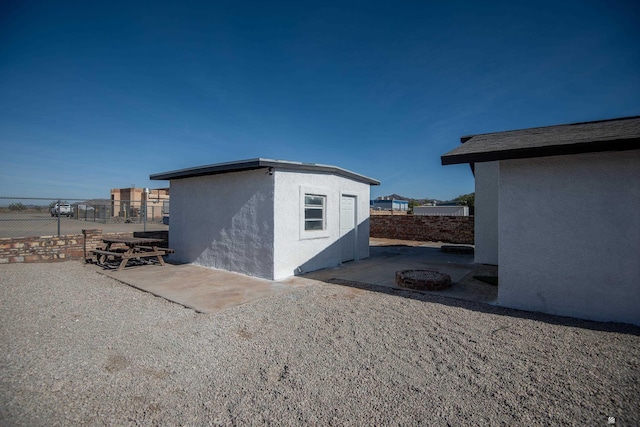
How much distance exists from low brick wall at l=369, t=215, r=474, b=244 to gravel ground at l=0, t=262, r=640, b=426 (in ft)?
38.0

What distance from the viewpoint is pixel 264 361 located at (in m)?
3.41

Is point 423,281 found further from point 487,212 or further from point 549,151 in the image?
point 487,212

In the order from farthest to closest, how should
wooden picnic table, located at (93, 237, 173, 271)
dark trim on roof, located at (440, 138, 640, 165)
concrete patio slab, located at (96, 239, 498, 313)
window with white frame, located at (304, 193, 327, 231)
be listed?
1. wooden picnic table, located at (93, 237, 173, 271)
2. window with white frame, located at (304, 193, 327, 231)
3. concrete patio slab, located at (96, 239, 498, 313)
4. dark trim on roof, located at (440, 138, 640, 165)

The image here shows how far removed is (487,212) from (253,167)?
302 inches

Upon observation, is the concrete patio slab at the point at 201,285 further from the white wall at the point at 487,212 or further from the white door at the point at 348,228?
the white wall at the point at 487,212

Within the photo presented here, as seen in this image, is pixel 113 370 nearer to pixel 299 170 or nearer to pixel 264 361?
pixel 264 361

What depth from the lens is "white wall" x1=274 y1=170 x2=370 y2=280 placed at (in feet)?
23.7

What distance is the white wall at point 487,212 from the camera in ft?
32.3

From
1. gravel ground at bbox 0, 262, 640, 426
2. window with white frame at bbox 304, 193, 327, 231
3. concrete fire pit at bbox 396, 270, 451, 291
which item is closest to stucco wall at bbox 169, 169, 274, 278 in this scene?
window with white frame at bbox 304, 193, 327, 231

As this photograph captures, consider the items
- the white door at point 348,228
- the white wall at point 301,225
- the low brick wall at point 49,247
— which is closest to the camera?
the white wall at point 301,225

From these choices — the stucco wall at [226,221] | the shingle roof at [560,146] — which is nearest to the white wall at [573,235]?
the shingle roof at [560,146]

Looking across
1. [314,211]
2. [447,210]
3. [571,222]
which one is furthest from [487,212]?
[447,210]

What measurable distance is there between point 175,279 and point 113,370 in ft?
13.6

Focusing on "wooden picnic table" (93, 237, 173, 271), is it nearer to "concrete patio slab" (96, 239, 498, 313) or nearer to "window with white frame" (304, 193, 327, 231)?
"concrete patio slab" (96, 239, 498, 313)
